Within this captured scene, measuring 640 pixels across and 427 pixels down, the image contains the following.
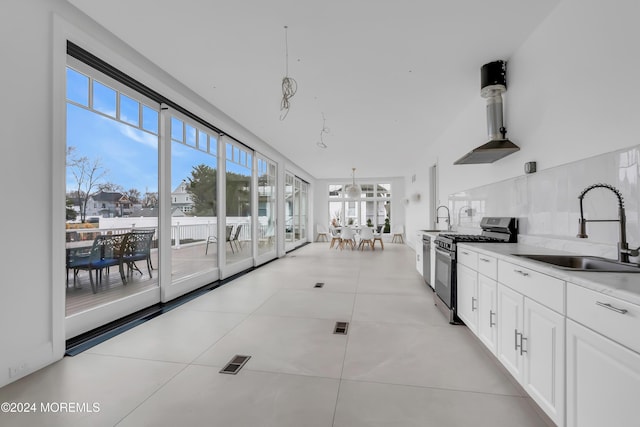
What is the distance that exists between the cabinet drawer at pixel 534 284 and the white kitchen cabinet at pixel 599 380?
0.45 feet

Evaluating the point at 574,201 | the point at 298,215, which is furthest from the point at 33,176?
the point at 298,215

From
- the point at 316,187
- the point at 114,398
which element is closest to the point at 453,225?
the point at 114,398

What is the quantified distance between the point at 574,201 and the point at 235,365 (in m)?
2.83

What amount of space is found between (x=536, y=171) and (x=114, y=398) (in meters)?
3.70

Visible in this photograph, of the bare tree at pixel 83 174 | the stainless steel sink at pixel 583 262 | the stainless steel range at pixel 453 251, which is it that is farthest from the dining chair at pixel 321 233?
the stainless steel sink at pixel 583 262

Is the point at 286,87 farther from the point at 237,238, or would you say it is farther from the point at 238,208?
the point at 237,238

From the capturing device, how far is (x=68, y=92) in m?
2.46

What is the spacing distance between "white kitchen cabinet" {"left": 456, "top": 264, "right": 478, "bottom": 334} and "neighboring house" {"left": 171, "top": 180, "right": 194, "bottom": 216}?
11.8 feet

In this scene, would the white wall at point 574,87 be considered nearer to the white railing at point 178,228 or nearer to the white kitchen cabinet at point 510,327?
the white kitchen cabinet at point 510,327

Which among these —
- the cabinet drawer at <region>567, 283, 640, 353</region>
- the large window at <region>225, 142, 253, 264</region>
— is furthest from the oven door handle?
the large window at <region>225, 142, 253, 264</region>

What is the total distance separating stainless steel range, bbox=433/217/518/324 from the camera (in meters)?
2.89

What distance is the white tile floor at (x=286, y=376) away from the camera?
1.59m

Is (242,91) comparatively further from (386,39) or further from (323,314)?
(323,314)

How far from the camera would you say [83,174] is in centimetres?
260
